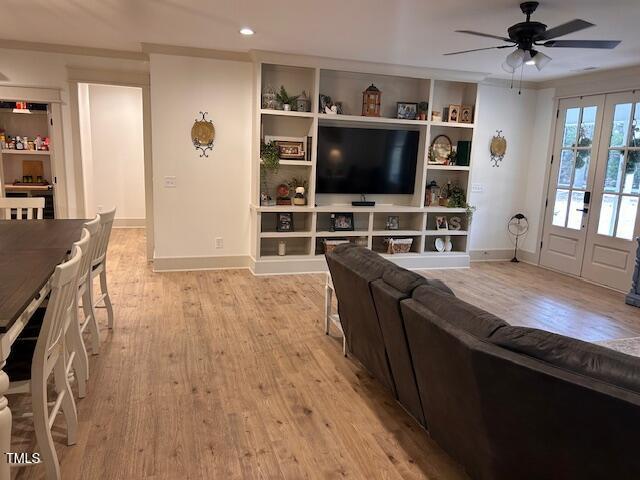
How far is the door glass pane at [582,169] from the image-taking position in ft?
19.9

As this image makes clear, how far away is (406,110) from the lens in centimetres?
614

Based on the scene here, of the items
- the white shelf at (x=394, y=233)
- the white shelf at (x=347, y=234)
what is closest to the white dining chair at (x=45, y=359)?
the white shelf at (x=347, y=234)

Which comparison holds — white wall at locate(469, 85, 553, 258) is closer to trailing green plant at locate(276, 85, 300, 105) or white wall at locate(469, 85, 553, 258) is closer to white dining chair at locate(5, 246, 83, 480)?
trailing green plant at locate(276, 85, 300, 105)

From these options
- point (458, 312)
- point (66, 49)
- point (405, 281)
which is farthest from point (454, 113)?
point (458, 312)

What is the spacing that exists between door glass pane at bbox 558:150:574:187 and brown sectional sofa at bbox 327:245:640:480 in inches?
195

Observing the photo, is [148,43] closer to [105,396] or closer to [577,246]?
[105,396]

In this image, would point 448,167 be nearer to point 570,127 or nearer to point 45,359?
point 570,127

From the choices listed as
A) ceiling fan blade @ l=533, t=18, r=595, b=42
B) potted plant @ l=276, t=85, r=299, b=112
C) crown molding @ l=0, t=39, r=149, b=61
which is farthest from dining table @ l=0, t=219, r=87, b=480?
ceiling fan blade @ l=533, t=18, r=595, b=42

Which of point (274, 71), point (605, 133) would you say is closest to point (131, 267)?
point (274, 71)

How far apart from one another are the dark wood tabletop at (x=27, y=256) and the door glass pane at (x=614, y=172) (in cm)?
582

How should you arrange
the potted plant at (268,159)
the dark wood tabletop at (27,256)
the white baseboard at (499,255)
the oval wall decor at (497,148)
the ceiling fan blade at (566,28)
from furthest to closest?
the white baseboard at (499,255) → the oval wall decor at (497,148) → the potted plant at (268,159) → the ceiling fan blade at (566,28) → the dark wood tabletop at (27,256)

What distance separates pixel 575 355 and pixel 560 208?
18.5 feet

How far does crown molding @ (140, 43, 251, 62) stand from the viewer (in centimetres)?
512

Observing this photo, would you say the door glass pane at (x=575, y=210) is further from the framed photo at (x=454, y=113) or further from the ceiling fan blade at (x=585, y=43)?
the ceiling fan blade at (x=585, y=43)
